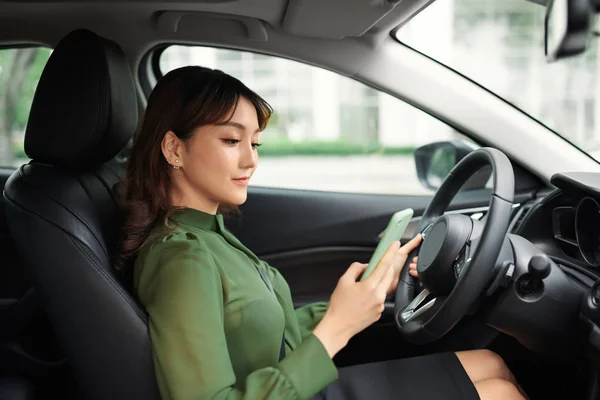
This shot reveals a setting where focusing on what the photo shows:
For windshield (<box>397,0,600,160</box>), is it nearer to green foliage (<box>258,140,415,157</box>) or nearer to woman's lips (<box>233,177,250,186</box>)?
green foliage (<box>258,140,415,157</box>)

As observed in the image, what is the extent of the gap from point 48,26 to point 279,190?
0.93m

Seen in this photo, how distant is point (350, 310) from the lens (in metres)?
1.34

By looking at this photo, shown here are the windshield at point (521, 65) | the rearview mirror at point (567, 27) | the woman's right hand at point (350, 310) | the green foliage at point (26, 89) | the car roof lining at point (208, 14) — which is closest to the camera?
the rearview mirror at point (567, 27)

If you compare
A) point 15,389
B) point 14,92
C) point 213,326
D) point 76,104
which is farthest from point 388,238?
point 14,92

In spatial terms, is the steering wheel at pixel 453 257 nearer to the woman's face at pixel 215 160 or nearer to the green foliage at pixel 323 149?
the woman's face at pixel 215 160

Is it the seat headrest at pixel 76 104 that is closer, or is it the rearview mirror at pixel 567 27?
the rearview mirror at pixel 567 27

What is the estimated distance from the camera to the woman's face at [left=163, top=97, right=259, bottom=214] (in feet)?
4.86

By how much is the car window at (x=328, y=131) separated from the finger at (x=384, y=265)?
59cm

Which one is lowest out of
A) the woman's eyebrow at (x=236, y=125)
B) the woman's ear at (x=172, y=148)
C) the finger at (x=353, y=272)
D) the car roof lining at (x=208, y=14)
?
the finger at (x=353, y=272)

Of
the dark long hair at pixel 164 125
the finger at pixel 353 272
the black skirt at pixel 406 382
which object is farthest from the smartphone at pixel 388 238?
the dark long hair at pixel 164 125

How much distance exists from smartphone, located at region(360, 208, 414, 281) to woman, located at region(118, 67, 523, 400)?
0.02 metres

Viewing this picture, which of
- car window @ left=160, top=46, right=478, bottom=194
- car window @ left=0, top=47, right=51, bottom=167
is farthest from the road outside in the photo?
car window @ left=0, top=47, right=51, bottom=167

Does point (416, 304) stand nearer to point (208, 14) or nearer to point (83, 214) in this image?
point (83, 214)

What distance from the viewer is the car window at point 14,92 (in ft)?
7.28
